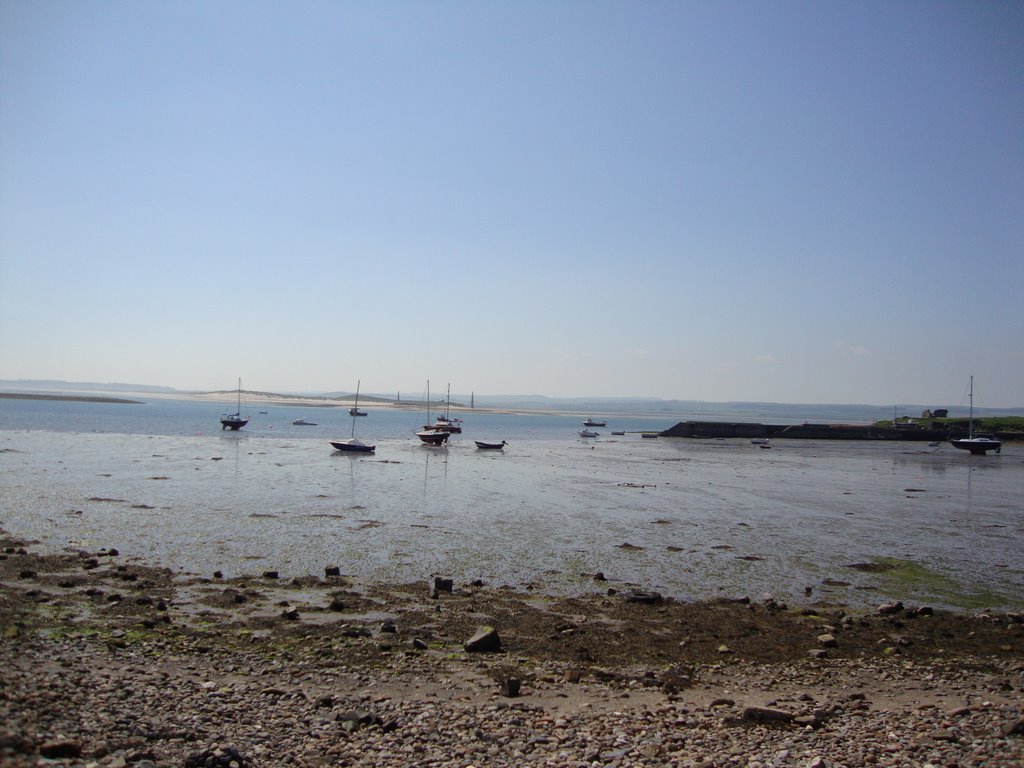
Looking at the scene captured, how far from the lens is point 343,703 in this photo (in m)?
9.26

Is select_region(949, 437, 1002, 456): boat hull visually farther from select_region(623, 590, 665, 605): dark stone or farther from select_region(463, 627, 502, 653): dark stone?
select_region(463, 627, 502, 653): dark stone

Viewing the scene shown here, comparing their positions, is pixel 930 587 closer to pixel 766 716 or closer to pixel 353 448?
pixel 766 716

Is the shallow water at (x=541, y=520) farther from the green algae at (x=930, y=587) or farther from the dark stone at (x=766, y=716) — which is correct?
the dark stone at (x=766, y=716)

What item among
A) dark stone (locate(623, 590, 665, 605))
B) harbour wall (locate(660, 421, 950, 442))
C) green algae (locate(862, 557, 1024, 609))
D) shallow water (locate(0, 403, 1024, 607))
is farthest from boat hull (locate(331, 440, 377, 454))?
harbour wall (locate(660, 421, 950, 442))

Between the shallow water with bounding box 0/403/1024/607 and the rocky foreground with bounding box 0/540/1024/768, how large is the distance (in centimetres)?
233

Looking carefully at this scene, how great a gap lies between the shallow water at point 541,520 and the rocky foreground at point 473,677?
7.64 ft

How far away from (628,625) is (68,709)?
923cm

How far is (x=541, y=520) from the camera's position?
88.1 ft

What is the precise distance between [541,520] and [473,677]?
53.6 feet

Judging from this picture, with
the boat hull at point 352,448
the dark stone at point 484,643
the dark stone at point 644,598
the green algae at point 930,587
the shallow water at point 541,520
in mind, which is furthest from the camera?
the boat hull at point 352,448

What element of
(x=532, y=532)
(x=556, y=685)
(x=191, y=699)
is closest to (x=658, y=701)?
(x=556, y=685)

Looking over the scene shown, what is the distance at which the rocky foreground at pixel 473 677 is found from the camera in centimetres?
787

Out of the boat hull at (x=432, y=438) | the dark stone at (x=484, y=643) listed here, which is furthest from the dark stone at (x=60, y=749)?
the boat hull at (x=432, y=438)

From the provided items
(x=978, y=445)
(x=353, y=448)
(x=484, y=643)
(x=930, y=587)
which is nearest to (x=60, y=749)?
(x=484, y=643)
